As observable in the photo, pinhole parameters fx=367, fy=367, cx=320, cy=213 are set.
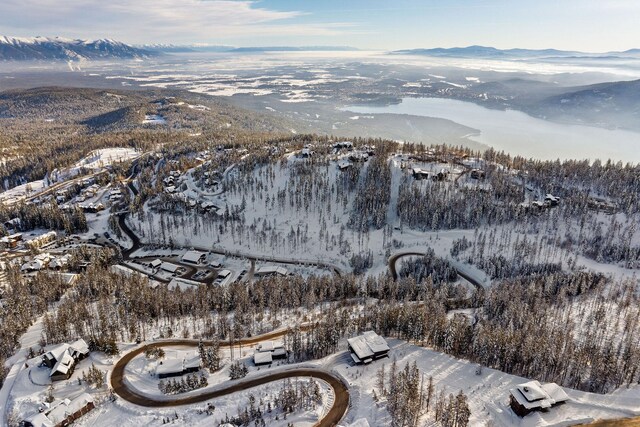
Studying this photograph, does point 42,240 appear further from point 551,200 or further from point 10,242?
point 551,200

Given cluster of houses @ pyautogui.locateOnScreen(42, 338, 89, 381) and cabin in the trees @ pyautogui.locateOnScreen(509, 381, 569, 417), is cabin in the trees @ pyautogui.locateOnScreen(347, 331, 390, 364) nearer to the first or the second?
cabin in the trees @ pyautogui.locateOnScreen(509, 381, 569, 417)

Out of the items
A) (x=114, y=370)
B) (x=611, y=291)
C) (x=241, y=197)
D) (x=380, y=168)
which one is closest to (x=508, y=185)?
(x=380, y=168)

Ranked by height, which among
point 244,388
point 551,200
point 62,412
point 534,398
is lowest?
point 244,388

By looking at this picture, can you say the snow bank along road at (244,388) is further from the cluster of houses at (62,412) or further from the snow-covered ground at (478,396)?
the cluster of houses at (62,412)

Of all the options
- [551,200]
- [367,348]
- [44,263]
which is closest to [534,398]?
[367,348]

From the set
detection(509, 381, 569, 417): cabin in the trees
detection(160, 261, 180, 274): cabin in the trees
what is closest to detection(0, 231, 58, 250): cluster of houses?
detection(160, 261, 180, 274): cabin in the trees
